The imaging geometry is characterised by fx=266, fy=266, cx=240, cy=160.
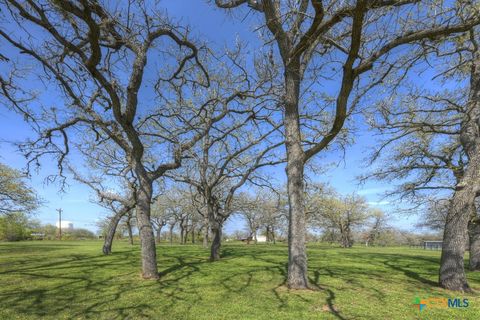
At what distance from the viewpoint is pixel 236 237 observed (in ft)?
260

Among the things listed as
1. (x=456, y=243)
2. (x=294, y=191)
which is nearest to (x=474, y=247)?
(x=456, y=243)

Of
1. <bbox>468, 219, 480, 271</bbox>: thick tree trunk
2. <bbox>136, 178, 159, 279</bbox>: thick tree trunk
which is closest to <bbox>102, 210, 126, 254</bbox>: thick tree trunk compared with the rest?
<bbox>136, 178, 159, 279</bbox>: thick tree trunk

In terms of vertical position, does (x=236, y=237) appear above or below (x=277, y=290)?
below

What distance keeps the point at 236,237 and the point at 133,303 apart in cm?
7687

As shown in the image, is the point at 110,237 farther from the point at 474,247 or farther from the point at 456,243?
the point at 474,247

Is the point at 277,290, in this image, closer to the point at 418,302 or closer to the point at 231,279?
the point at 231,279

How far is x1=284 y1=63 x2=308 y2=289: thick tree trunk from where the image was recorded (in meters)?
6.39

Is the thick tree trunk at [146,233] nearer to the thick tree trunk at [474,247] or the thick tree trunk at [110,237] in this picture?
the thick tree trunk at [110,237]

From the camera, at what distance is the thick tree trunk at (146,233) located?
7.55m

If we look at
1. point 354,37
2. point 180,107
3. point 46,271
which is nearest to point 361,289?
point 354,37

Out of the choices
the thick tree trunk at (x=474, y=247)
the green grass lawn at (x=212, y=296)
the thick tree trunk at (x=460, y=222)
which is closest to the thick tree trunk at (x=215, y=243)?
the green grass lawn at (x=212, y=296)

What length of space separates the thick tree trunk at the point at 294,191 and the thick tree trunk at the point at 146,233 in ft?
12.7

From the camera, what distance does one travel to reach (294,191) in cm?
670

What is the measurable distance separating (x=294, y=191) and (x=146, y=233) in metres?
4.40
